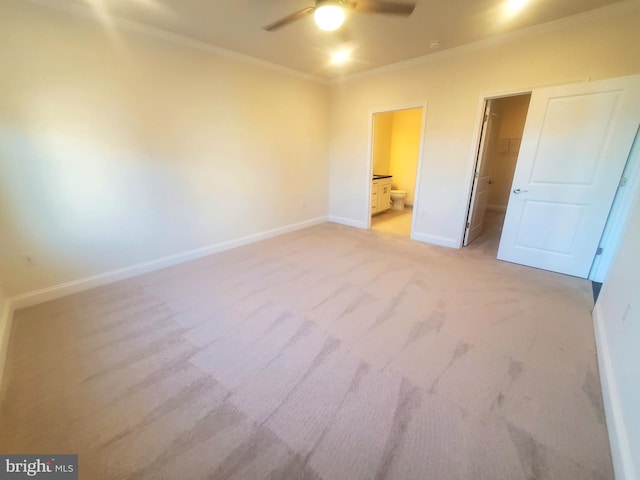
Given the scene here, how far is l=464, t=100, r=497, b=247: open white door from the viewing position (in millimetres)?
3277

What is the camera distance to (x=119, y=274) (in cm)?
280

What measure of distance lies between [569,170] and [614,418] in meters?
2.44

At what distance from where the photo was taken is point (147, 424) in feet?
4.29

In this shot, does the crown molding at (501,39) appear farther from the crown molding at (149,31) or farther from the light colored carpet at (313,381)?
the light colored carpet at (313,381)

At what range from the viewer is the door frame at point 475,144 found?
2.93m

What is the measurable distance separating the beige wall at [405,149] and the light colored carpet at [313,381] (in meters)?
4.22

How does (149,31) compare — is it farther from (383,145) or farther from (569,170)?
(383,145)

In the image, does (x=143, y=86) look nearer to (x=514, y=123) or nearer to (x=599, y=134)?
(x=599, y=134)

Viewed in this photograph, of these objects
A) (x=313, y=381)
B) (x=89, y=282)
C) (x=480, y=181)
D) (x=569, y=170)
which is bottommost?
(x=313, y=381)

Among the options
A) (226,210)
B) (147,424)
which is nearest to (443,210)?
(226,210)

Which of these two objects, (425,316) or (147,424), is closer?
(147,424)

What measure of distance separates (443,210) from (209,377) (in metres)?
3.56

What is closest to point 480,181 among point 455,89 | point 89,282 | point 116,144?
point 455,89

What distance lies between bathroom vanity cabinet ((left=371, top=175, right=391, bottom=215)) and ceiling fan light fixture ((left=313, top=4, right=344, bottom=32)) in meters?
3.42
